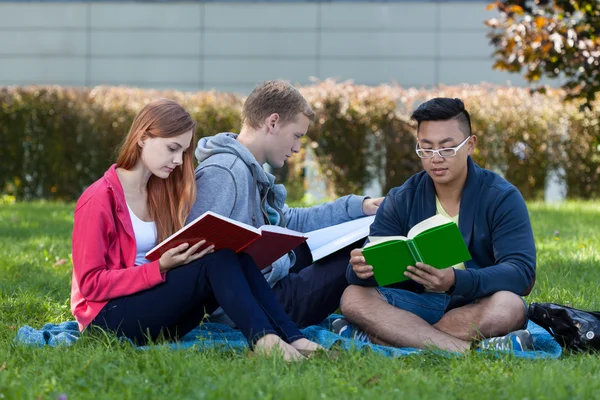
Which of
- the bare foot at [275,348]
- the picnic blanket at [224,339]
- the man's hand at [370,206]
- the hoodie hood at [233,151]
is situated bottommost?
the picnic blanket at [224,339]

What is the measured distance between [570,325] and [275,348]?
142 cm

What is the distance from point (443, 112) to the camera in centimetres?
443

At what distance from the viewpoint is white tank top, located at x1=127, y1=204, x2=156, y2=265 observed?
432 cm

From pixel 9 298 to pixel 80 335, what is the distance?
160cm

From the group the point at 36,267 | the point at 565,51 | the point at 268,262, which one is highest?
the point at 565,51

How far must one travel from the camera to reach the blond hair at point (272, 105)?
4.79 metres

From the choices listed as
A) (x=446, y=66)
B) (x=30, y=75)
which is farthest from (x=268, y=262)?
(x=30, y=75)

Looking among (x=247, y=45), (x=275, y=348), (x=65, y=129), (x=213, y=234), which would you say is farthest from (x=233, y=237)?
(x=247, y=45)

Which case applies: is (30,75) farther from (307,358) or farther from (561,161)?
(307,358)

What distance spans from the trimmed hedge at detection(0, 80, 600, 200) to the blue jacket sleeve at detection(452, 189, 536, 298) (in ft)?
26.3

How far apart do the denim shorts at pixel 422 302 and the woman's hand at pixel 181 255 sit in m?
1.02

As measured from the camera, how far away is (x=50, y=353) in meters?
3.95

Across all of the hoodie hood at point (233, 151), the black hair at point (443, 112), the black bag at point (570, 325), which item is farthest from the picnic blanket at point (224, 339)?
the black hair at point (443, 112)

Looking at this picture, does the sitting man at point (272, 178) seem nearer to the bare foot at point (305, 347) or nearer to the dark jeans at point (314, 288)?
the dark jeans at point (314, 288)
